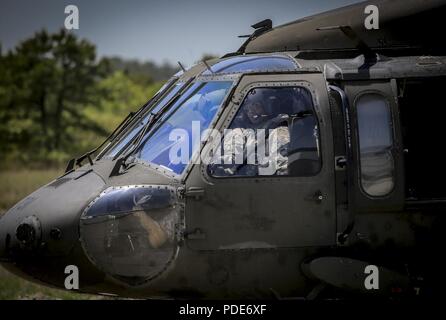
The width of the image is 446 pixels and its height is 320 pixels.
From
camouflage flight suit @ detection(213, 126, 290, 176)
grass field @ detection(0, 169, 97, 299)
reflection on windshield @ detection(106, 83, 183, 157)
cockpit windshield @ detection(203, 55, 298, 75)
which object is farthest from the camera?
grass field @ detection(0, 169, 97, 299)

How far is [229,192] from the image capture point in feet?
17.8

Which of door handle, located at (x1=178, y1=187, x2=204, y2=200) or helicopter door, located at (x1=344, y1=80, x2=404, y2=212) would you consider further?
helicopter door, located at (x1=344, y1=80, x2=404, y2=212)

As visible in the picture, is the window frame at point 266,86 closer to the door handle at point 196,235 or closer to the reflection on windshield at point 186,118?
the reflection on windshield at point 186,118

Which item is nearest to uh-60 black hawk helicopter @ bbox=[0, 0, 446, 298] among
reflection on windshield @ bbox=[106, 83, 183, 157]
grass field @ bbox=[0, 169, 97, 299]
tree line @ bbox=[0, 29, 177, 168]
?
reflection on windshield @ bbox=[106, 83, 183, 157]

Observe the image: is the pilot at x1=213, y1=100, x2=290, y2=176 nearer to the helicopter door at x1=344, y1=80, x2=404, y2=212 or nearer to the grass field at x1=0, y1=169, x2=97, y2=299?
the helicopter door at x1=344, y1=80, x2=404, y2=212

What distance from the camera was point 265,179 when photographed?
5453 mm

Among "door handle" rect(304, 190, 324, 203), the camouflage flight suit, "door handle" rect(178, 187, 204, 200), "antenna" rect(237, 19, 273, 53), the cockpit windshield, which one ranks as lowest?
"door handle" rect(304, 190, 324, 203)

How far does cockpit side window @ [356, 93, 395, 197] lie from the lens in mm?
5602

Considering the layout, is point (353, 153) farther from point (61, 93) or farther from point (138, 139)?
point (61, 93)

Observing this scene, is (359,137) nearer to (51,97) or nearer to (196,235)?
(196,235)

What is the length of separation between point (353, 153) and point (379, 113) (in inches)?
17.6

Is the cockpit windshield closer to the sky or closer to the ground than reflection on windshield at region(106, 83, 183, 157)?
closer to the sky

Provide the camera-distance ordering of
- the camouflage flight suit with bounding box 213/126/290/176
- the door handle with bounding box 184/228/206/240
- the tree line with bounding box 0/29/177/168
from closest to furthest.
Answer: the door handle with bounding box 184/228/206/240, the camouflage flight suit with bounding box 213/126/290/176, the tree line with bounding box 0/29/177/168

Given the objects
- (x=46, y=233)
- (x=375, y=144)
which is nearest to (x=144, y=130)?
(x=46, y=233)
